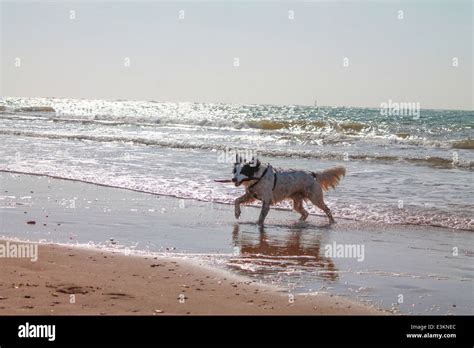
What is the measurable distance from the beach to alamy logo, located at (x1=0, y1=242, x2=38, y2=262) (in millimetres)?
123

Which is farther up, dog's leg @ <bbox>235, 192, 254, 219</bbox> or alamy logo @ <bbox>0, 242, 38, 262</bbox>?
dog's leg @ <bbox>235, 192, 254, 219</bbox>

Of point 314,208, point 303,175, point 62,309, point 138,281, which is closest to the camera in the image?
point 62,309

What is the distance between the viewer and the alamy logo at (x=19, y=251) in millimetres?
8331

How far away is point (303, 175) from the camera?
12.9m

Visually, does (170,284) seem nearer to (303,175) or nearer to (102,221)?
(102,221)

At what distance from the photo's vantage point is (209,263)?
28.9 ft

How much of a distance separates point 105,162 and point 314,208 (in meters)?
8.31

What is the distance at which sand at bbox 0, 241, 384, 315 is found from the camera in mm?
6316

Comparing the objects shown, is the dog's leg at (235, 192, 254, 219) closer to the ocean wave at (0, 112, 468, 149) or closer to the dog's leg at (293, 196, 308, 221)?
the dog's leg at (293, 196, 308, 221)

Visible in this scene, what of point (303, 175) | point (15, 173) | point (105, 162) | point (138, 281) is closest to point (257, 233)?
point (303, 175)

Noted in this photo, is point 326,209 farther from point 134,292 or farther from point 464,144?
point 464,144

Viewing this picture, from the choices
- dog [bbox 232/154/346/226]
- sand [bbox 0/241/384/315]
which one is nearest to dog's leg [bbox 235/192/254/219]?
dog [bbox 232/154/346/226]
